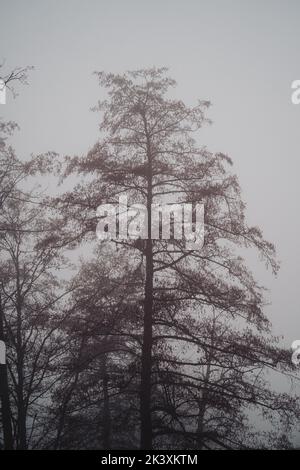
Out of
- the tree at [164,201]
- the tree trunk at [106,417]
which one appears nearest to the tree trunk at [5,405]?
the tree trunk at [106,417]

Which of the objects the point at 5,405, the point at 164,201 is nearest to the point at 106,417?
the point at 5,405

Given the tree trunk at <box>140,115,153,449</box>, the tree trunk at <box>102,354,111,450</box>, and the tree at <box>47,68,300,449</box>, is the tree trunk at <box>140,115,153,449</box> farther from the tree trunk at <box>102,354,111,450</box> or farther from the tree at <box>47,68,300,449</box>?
the tree trunk at <box>102,354,111,450</box>

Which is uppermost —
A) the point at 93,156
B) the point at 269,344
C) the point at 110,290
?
the point at 93,156

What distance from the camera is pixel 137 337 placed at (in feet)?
29.0

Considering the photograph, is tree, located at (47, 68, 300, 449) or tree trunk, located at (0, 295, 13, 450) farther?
tree trunk, located at (0, 295, 13, 450)

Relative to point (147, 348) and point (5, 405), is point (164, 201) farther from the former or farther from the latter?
point (5, 405)

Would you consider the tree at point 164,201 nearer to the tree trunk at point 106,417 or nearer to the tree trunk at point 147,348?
the tree trunk at point 147,348

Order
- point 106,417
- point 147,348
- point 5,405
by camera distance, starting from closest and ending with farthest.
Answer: point 147,348
point 5,405
point 106,417

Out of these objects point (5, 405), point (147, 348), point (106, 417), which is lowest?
point (106, 417)

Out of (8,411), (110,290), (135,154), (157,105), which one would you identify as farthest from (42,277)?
(157,105)

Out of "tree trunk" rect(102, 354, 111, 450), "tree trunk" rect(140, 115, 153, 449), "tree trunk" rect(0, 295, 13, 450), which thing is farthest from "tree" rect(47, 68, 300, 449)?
"tree trunk" rect(0, 295, 13, 450)

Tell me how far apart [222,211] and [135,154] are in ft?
8.37
